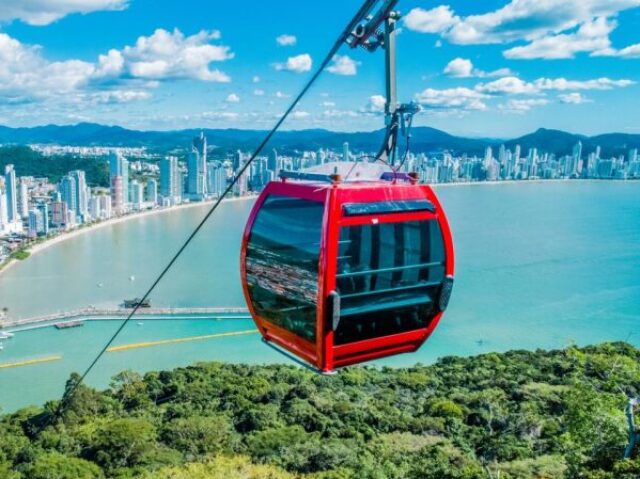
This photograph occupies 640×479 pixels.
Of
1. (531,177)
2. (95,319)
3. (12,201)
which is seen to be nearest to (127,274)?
(95,319)

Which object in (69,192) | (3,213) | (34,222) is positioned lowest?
(34,222)

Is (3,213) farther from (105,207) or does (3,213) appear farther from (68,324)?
(68,324)

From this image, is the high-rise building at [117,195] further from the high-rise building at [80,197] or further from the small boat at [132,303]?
the small boat at [132,303]

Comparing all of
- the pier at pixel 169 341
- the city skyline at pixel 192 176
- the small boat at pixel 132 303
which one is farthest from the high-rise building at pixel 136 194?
the pier at pixel 169 341

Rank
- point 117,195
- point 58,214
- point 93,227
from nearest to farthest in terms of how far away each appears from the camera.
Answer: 1. point 58,214
2. point 93,227
3. point 117,195

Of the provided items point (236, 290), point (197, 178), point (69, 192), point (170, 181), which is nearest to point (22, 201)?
point (69, 192)

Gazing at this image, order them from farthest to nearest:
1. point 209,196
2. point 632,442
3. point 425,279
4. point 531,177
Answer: point 531,177, point 209,196, point 632,442, point 425,279

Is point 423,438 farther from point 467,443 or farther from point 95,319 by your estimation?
point 95,319
